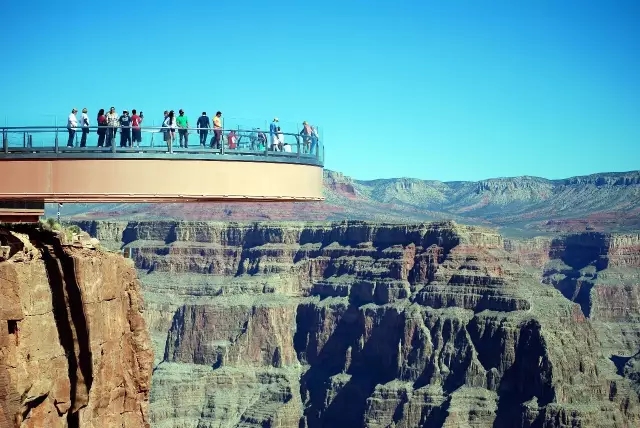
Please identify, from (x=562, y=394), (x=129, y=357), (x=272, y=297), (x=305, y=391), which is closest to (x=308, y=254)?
(x=272, y=297)

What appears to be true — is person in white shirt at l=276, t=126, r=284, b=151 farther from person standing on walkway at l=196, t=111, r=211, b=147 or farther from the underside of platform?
the underside of platform

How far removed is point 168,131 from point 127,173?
8.74 ft

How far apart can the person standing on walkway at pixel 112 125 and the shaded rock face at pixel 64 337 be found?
6.08 feet

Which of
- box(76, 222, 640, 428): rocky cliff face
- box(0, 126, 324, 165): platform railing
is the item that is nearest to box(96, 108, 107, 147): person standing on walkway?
box(0, 126, 324, 165): platform railing

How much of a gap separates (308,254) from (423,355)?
34087 millimetres

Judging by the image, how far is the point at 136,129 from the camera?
27750mm

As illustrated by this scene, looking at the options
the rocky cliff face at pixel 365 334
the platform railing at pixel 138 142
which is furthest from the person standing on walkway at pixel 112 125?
the rocky cliff face at pixel 365 334

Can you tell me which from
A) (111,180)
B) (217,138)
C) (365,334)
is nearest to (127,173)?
(111,180)

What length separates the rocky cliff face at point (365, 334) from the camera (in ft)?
502

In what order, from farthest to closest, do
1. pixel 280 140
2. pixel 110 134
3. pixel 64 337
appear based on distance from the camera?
1. pixel 280 140
2. pixel 110 134
3. pixel 64 337

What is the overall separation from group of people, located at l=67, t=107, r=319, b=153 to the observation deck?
173mm

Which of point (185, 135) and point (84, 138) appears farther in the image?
point (185, 135)

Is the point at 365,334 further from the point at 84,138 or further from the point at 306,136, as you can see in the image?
the point at 84,138

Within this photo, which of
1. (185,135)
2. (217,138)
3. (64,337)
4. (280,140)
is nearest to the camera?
(64,337)
